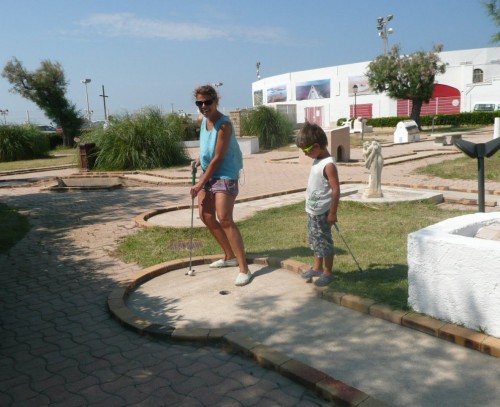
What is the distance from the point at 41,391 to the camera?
287cm

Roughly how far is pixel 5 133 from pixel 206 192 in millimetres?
23076

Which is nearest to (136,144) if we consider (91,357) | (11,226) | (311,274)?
(11,226)

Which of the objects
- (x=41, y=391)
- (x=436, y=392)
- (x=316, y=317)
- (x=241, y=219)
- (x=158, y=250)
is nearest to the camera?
(x=436, y=392)

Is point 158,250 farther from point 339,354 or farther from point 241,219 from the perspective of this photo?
point 339,354

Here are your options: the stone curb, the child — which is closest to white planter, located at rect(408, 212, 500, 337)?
the stone curb

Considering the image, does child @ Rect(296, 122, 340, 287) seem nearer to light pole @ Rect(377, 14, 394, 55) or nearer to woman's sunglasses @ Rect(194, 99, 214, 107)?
woman's sunglasses @ Rect(194, 99, 214, 107)

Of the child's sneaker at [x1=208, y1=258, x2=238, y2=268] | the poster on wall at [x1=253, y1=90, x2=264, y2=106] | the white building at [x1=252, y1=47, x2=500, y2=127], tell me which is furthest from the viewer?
the poster on wall at [x1=253, y1=90, x2=264, y2=106]

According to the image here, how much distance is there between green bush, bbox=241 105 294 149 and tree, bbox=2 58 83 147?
48.6 ft

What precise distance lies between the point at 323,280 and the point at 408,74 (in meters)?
31.4

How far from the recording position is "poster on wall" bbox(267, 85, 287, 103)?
5934cm

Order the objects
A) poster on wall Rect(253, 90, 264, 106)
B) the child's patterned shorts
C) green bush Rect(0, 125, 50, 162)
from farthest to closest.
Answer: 1. poster on wall Rect(253, 90, 264, 106)
2. green bush Rect(0, 125, 50, 162)
3. the child's patterned shorts

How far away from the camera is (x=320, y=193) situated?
13.2ft

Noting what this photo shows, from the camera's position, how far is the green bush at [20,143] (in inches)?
941

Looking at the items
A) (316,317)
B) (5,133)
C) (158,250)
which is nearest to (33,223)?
(158,250)
